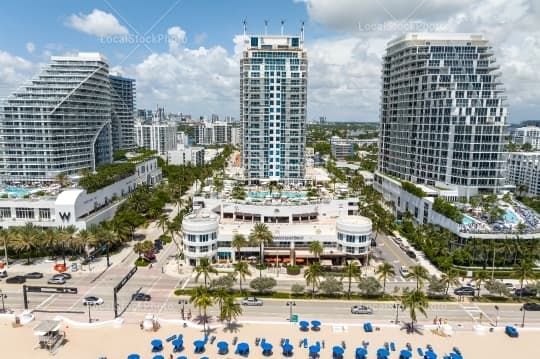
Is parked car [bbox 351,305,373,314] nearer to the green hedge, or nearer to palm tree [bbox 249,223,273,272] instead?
palm tree [bbox 249,223,273,272]

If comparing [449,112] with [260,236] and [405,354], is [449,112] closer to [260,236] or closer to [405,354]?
[260,236]

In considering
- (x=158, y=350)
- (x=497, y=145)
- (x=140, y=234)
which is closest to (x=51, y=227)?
(x=140, y=234)

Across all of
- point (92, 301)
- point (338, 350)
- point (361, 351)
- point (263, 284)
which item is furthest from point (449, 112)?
point (92, 301)

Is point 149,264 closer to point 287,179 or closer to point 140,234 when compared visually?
point 140,234

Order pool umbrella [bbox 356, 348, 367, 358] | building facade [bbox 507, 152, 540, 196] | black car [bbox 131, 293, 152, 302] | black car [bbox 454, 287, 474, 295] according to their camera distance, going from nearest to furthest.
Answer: pool umbrella [bbox 356, 348, 367, 358]
black car [bbox 131, 293, 152, 302]
black car [bbox 454, 287, 474, 295]
building facade [bbox 507, 152, 540, 196]

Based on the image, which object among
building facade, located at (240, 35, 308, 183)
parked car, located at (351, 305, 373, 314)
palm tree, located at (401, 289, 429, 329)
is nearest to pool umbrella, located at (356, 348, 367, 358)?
palm tree, located at (401, 289, 429, 329)

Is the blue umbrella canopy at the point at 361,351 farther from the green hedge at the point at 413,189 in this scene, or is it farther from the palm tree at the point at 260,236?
the green hedge at the point at 413,189
